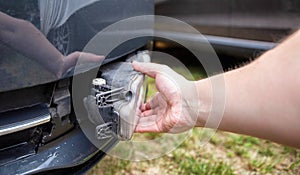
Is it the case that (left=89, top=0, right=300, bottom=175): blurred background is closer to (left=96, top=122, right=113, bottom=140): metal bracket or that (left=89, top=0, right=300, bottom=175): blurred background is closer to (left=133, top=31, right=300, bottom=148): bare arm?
(left=133, top=31, right=300, bottom=148): bare arm

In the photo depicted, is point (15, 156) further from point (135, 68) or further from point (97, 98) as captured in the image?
point (135, 68)

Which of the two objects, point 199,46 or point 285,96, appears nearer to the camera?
point 285,96

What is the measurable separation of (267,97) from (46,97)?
0.77m

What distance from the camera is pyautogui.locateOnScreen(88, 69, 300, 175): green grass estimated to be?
210cm

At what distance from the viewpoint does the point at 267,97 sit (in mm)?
1315

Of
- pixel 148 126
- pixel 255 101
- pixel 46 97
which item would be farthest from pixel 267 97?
pixel 46 97

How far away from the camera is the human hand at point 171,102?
58.2 inches

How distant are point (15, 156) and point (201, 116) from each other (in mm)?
694

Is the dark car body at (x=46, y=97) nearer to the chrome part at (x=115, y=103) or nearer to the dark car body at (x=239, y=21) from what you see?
the chrome part at (x=115, y=103)

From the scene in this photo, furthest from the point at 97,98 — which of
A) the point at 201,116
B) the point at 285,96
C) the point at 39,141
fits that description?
the point at 285,96

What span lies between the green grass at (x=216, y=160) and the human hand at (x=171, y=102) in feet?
1.99

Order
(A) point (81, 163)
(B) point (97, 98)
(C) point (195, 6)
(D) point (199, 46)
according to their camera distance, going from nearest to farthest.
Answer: (B) point (97, 98)
(A) point (81, 163)
(D) point (199, 46)
(C) point (195, 6)

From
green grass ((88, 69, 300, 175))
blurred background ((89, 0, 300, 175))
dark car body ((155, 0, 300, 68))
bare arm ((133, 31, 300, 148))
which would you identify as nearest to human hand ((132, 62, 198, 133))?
bare arm ((133, 31, 300, 148))

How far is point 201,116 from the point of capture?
1.53 meters
